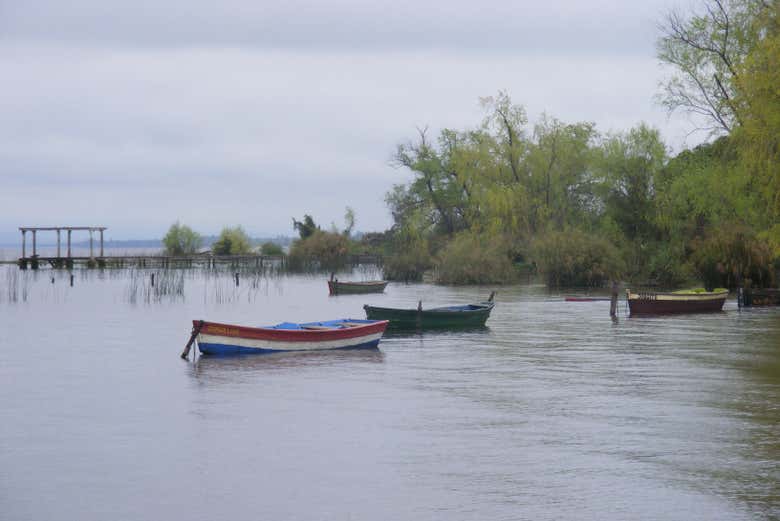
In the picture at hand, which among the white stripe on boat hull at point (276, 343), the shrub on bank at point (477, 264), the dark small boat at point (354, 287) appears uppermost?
the shrub on bank at point (477, 264)

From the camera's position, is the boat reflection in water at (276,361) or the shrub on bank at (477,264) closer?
the boat reflection in water at (276,361)

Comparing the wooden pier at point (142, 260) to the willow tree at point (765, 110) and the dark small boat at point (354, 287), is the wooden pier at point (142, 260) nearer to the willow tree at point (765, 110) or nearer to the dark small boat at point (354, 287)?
Answer: the dark small boat at point (354, 287)

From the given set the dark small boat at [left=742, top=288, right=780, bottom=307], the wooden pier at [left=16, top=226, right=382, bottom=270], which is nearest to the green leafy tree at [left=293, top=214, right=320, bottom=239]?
the wooden pier at [left=16, top=226, right=382, bottom=270]

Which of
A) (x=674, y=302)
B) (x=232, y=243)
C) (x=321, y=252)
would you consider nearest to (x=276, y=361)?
(x=674, y=302)

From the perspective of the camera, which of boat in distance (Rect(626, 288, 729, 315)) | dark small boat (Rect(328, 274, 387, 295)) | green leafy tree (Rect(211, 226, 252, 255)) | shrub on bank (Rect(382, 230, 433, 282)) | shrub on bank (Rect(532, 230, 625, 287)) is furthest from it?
green leafy tree (Rect(211, 226, 252, 255))

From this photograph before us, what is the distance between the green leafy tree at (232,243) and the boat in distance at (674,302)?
7374 cm

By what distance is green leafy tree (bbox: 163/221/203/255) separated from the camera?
112188 millimetres

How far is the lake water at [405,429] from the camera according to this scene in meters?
13.0

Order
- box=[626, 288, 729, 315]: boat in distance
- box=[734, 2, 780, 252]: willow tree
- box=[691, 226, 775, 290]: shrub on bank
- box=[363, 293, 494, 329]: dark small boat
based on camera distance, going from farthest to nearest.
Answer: box=[691, 226, 775, 290]: shrub on bank → box=[626, 288, 729, 315]: boat in distance → box=[363, 293, 494, 329]: dark small boat → box=[734, 2, 780, 252]: willow tree

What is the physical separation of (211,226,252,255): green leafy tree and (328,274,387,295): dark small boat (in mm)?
51222

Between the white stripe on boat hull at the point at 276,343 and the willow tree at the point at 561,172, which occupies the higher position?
the willow tree at the point at 561,172

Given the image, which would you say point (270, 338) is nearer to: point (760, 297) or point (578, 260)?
point (760, 297)

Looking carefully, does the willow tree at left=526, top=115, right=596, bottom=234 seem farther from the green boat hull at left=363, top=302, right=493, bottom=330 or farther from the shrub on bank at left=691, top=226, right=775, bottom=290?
the green boat hull at left=363, top=302, right=493, bottom=330

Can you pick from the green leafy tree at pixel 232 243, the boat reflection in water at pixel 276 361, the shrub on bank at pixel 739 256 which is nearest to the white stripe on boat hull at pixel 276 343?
the boat reflection in water at pixel 276 361
